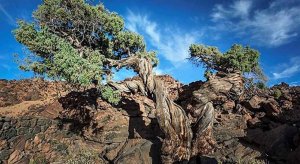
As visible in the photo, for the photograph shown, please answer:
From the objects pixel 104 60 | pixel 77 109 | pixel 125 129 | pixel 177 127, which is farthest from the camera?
pixel 77 109

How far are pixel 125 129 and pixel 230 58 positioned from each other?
1413cm

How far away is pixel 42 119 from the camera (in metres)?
26.7

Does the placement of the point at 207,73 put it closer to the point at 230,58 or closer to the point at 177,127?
the point at 230,58

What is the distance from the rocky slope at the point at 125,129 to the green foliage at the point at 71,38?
2079 mm

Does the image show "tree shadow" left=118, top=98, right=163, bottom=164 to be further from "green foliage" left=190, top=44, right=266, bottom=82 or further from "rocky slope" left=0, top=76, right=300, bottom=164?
"green foliage" left=190, top=44, right=266, bottom=82

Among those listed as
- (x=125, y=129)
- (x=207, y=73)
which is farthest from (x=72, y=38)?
(x=207, y=73)

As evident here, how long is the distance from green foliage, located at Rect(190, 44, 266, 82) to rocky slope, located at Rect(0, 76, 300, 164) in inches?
106

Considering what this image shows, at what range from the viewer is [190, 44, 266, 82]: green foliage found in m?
31.0

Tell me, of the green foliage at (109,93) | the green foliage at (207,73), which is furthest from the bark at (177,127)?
the green foliage at (207,73)

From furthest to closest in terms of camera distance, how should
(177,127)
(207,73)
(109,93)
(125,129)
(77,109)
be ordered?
(207,73)
(77,109)
(125,129)
(109,93)
(177,127)

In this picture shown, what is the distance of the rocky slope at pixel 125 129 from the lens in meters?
17.7

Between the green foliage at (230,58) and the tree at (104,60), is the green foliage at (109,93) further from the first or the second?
the green foliage at (230,58)

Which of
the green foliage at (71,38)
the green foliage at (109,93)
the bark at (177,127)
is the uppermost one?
the green foliage at (71,38)

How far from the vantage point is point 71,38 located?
2103cm
